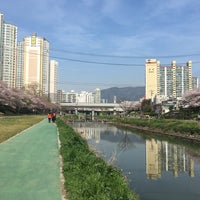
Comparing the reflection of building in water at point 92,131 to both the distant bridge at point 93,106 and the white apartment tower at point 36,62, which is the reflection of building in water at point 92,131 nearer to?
the white apartment tower at point 36,62

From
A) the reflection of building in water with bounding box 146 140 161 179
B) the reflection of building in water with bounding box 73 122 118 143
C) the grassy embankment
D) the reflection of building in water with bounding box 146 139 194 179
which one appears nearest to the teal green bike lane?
the reflection of building in water with bounding box 146 140 161 179

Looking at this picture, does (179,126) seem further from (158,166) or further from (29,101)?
(29,101)

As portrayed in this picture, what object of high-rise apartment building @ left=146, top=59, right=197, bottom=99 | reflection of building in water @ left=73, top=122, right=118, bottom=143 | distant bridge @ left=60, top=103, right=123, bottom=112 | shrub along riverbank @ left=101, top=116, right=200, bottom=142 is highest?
high-rise apartment building @ left=146, top=59, right=197, bottom=99

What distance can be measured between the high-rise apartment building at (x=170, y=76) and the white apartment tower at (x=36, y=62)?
23.0 metres

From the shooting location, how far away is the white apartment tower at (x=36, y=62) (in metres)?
49.2

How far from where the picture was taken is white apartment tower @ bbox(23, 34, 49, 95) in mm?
49188

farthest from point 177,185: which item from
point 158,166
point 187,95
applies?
point 187,95

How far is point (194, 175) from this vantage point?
14305 millimetres

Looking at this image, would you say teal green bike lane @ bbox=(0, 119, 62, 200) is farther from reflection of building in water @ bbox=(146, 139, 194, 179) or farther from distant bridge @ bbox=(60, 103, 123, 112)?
distant bridge @ bbox=(60, 103, 123, 112)

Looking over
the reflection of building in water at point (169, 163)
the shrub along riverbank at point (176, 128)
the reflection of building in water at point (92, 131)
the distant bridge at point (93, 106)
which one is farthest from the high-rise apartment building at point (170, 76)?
the reflection of building in water at point (169, 163)

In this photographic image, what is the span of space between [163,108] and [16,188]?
283 feet

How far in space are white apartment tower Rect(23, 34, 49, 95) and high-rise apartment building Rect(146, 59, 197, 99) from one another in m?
23.0

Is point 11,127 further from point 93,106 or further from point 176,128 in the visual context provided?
point 93,106

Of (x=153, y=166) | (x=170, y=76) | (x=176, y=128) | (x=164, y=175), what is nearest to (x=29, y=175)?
(x=164, y=175)
